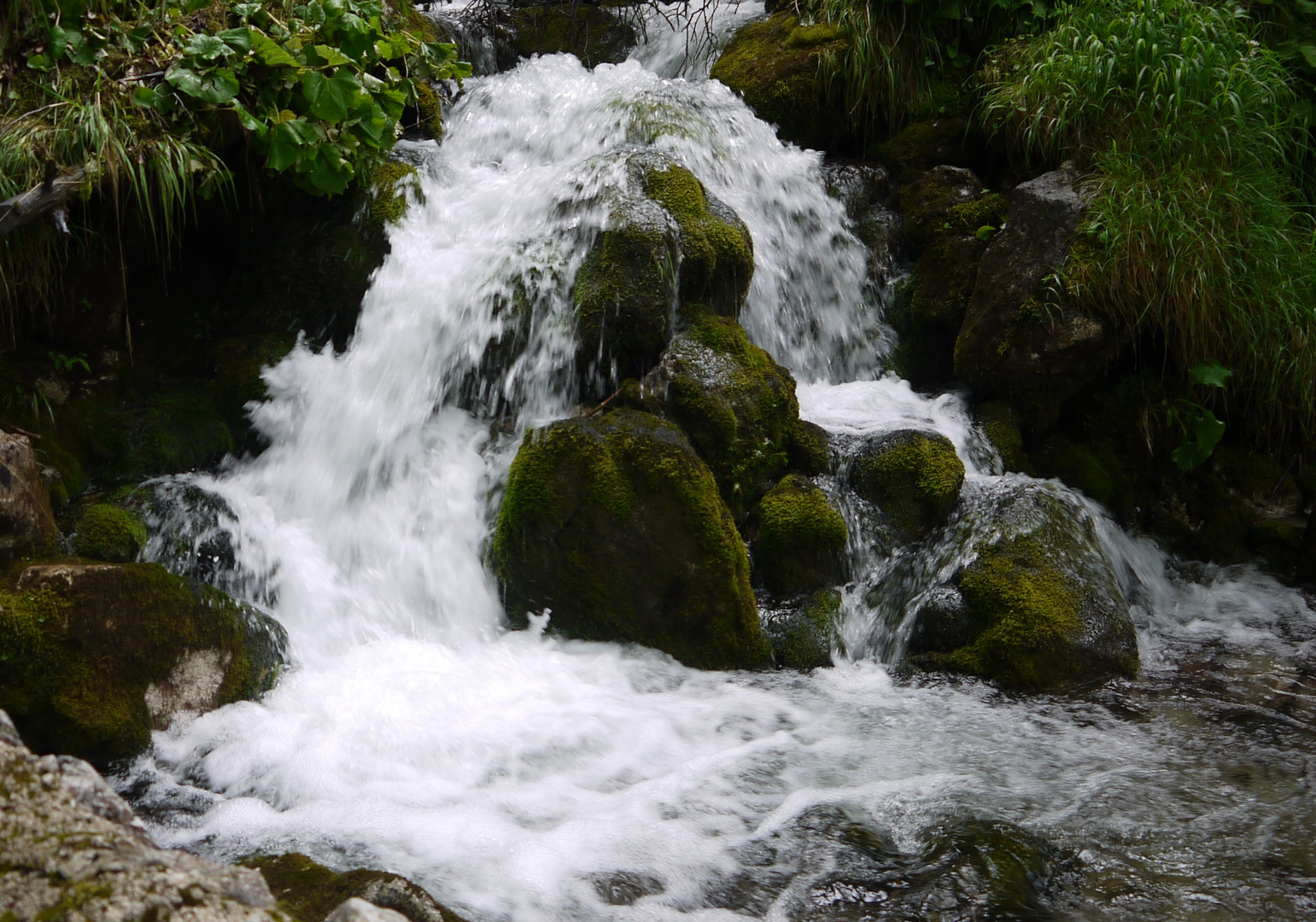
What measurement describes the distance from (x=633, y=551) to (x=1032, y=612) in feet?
6.08

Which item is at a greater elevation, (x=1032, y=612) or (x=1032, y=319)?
(x=1032, y=319)

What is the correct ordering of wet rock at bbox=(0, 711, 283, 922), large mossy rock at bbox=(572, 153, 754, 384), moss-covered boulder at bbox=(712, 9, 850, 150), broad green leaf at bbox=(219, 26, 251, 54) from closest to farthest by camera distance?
wet rock at bbox=(0, 711, 283, 922)
broad green leaf at bbox=(219, 26, 251, 54)
large mossy rock at bbox=(572, 153, 754, 384)
moss-covered boulder at bbox=(712, 9, 850, 150)

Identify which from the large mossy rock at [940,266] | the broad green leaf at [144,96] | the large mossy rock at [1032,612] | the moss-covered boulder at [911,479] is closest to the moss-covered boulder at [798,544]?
the moss-covered boulder at [911,479]

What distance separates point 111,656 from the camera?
3246mm

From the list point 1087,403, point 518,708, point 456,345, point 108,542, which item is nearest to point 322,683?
point 518,708

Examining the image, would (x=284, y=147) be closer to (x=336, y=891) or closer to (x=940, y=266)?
(x=336, y=891)

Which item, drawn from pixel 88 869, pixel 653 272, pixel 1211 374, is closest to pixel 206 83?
pixel 653 272

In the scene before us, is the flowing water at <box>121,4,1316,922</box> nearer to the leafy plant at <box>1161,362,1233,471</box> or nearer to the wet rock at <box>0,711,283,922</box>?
the leafy plant at <box>1161,362,1233,471</box>

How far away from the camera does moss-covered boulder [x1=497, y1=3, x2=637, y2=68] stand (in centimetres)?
845

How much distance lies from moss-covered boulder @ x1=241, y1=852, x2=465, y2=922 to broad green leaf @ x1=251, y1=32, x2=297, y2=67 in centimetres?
384

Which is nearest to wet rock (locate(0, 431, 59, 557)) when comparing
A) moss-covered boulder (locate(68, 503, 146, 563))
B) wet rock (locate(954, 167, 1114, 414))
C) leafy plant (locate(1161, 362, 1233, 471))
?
moss-covered boulder (locate(68, 503, 146, 563))

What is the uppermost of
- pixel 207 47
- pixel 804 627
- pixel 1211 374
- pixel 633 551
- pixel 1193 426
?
pixel 207 47

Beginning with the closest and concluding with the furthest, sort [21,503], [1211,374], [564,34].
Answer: [21,503]
[1211,374]
[564,34]

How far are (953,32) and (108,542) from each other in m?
6.87
